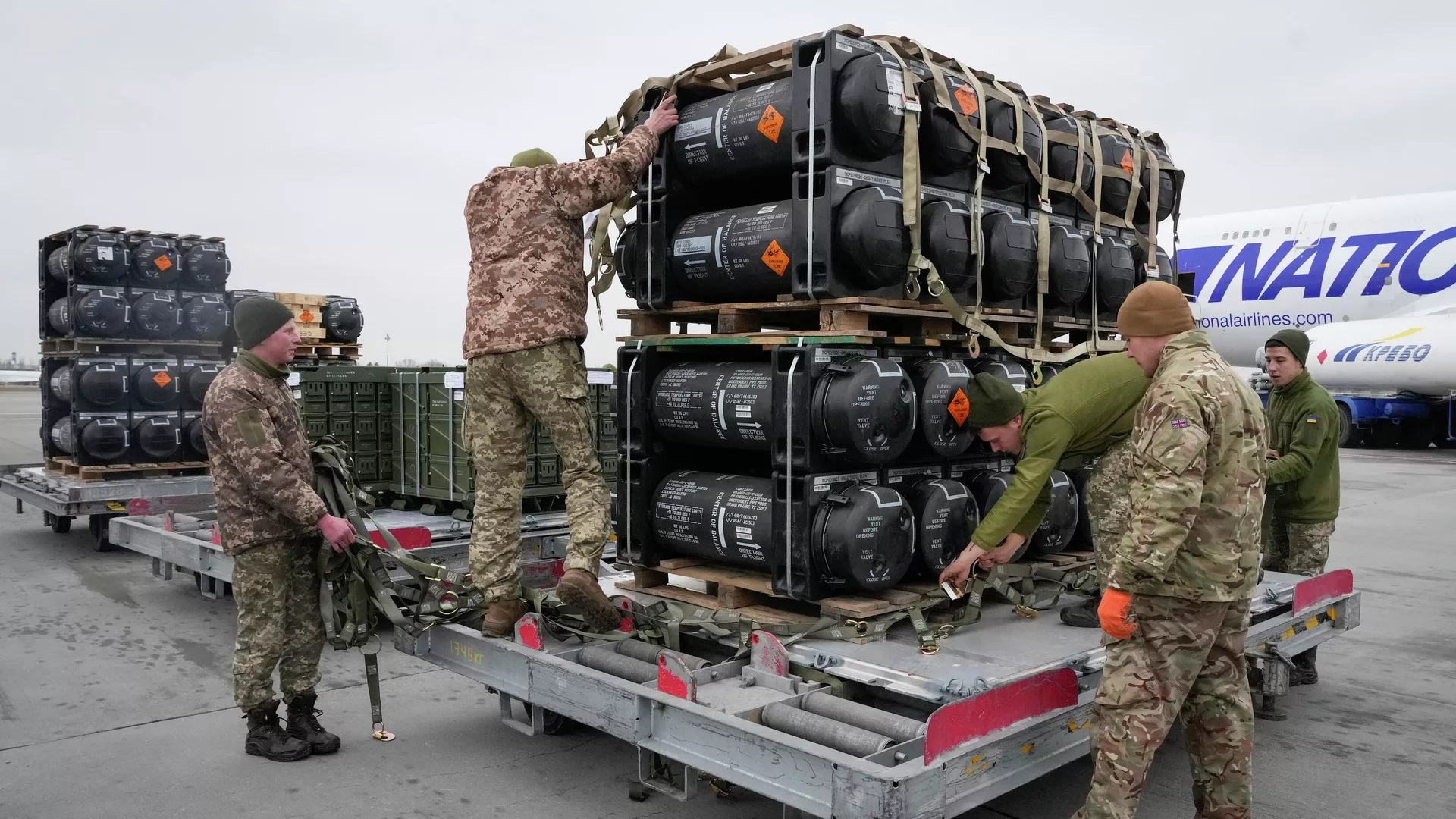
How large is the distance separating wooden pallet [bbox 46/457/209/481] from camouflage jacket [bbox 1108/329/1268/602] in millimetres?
10140

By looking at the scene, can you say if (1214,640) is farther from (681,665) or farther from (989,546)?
(681,665)

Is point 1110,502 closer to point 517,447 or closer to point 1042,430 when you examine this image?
point 1042,430

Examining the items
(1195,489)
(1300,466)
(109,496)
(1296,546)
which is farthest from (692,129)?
(109,496)

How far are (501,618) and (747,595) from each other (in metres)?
1.15

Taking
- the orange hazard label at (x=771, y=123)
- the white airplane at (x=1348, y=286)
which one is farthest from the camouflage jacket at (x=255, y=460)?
the white airplane at (x=1348, y=286)

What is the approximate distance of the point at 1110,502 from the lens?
16.7 feet

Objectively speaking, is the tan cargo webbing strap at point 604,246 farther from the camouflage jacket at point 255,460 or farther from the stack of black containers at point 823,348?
the camouflage jacket at point 255,460

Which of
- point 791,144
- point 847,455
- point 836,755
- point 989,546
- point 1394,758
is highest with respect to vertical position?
point 791,144

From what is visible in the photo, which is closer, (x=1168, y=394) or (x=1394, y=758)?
(x=1168, y=394)

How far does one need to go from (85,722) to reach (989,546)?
4.62 m

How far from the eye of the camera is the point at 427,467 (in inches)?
346

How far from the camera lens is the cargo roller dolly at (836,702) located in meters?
3.30

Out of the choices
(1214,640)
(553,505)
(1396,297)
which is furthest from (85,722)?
(1396,297)

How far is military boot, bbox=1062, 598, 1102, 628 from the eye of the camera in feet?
15.9
